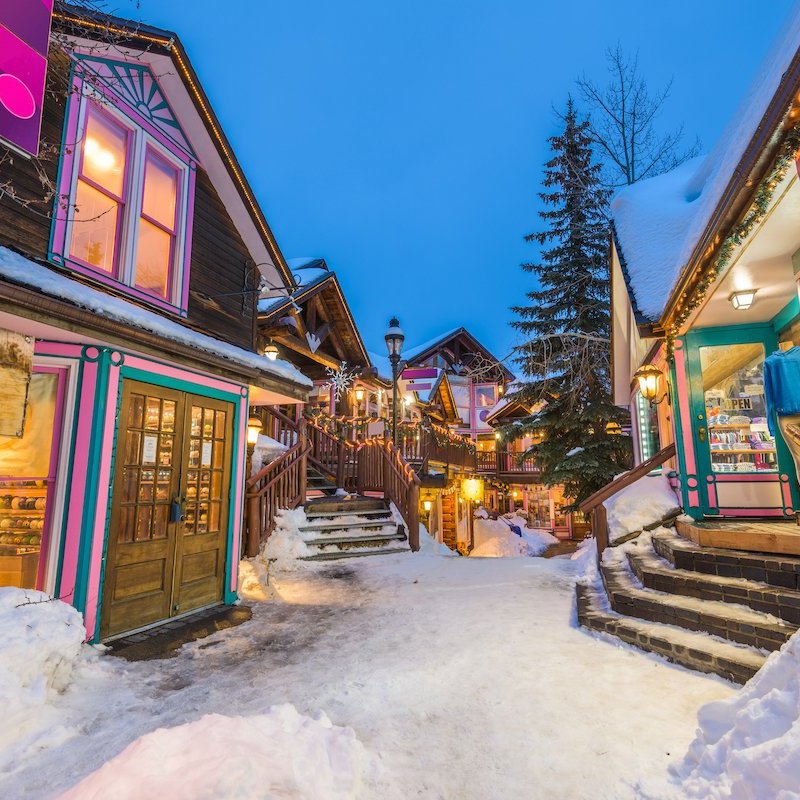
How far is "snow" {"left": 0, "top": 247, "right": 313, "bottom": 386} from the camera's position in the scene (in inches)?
152

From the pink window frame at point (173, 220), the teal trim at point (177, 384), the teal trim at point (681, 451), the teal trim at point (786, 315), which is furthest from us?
→ the teal trim at point (681, 451)

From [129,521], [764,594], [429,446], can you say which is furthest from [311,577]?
[429,446]

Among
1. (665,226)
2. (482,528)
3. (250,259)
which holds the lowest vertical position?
(482,528)

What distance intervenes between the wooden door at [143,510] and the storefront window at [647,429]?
9.34m

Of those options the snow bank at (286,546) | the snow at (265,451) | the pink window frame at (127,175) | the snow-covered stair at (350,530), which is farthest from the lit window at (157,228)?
the snow at (265,451)

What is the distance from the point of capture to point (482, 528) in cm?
2620

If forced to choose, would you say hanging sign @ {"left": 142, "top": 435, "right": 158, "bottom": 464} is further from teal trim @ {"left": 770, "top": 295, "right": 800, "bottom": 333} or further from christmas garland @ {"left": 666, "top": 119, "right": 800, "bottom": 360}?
teal trim @ {"left": 770, "top": 295, "right": 800, "bottom": 333}

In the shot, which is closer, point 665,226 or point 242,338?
point 242,338

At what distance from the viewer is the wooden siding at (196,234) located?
4664 millimetres

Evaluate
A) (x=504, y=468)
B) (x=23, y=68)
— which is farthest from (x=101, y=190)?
(x=504, y=468)

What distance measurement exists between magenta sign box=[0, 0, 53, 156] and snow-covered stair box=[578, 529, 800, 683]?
6.98 meters

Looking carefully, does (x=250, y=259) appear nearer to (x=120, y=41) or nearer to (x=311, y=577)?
(x=120, y=41)

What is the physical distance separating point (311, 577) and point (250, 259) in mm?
5317

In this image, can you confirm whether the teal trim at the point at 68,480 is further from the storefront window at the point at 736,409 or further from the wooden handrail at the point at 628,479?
the storefront window at the point at 736,409
